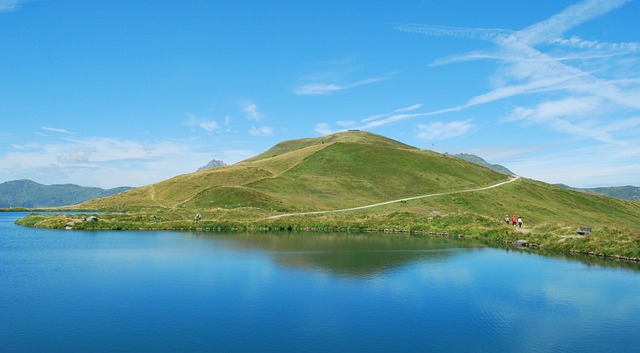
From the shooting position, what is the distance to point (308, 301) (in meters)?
34.2

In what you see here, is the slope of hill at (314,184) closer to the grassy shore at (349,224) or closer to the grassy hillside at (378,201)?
the grassy hillside at (378,201)

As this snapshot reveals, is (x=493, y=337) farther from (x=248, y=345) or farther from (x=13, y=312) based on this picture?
(x=13, y=312)

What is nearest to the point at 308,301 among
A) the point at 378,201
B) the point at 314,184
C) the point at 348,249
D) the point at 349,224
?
the point at 348,249

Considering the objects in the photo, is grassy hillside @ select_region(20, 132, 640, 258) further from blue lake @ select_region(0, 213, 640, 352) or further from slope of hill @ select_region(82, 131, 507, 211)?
blue lake @ select_region(0, 213, 640, 352)

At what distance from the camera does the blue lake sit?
86.1 feet

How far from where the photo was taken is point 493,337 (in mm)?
27672

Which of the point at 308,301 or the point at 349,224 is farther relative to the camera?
the point at 349,224

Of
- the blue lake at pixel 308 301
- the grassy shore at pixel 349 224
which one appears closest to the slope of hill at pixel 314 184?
the grassy shore at pixel 349 224

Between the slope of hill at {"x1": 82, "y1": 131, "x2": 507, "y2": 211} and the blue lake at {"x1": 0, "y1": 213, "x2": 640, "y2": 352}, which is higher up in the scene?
the slope of hill at {"x1": 82, "y1": 131, "x2": 507, "y2": 211}

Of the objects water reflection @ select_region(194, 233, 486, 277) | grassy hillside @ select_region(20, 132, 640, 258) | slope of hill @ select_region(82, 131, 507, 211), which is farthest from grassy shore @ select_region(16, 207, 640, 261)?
slope of hill @ select_region(82, 131, 507, 211)

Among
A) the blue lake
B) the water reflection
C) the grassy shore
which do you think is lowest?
the blue lake

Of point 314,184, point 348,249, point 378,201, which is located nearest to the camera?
point 348,249

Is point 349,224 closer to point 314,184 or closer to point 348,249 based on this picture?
point 348,249

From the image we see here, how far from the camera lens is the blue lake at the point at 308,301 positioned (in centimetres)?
Result: 2623
